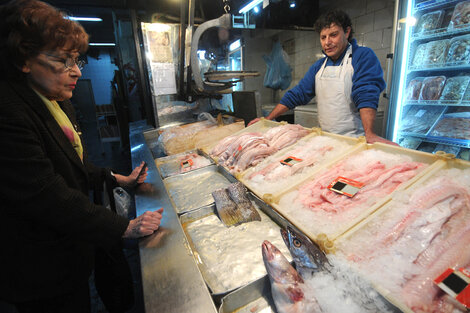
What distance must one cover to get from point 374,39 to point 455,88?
6.74 feet

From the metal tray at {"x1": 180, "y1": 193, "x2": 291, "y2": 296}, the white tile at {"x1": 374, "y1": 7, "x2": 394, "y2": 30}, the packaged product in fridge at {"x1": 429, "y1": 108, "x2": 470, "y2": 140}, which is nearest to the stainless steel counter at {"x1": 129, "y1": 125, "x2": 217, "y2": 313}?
the metal tray at {"x1": 180, "y1": 193, "x2": 291, "y2": 296}

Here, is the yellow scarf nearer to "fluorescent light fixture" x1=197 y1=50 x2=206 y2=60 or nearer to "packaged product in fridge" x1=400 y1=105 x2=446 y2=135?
"fluorescent light fixture" x1=197 y1=50 x2=206 y2=60

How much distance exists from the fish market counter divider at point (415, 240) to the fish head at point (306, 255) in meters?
0.11

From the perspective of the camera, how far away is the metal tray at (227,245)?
117 centimetres

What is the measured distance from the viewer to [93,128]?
13945 millimetres

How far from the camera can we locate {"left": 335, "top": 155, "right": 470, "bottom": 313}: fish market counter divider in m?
0.92

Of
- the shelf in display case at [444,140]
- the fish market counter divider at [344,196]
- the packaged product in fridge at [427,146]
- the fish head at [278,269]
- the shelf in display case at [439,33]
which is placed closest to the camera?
the fish head at [278,269]

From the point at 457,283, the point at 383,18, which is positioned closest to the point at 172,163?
the point at 457,283

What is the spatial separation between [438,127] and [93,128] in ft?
51.0

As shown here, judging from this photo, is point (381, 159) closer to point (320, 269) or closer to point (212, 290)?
point (320, 269)

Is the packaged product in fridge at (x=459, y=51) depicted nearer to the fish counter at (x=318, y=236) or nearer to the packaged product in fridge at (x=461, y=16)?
the packaged product in fridge at (x=461, y=16)

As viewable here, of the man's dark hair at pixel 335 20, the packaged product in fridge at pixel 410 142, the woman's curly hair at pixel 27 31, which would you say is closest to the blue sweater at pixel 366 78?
the man's dark hair at pixel 335 20

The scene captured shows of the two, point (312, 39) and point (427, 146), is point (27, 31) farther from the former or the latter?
point (312, 39)

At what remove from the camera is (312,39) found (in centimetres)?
629
